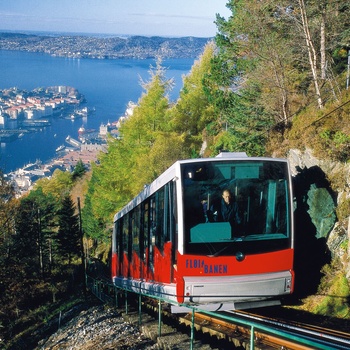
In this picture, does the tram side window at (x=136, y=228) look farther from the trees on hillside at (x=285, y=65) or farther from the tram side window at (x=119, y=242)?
the trees on hillside at (x=285, y=65)

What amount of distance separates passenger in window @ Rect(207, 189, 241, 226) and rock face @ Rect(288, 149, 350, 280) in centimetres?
306

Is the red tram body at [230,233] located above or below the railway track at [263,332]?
above

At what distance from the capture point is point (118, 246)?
600 inches

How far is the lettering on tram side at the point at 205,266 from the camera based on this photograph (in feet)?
24.8

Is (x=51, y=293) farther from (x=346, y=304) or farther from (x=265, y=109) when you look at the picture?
(x=346, y=304)

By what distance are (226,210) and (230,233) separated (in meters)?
0.39

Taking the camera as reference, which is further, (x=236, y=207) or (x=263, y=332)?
(x=236, y=207)

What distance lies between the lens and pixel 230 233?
766 cm

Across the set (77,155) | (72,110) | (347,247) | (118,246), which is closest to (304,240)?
(347,247)

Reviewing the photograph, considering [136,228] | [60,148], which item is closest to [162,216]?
[136,228]

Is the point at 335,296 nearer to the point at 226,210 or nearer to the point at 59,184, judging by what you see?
the point at 226,210

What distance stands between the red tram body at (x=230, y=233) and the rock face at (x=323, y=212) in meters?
2.36

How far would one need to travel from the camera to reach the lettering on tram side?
24.8 feet

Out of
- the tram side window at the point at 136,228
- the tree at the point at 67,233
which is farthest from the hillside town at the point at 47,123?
the tram side window at the point at 136,228
